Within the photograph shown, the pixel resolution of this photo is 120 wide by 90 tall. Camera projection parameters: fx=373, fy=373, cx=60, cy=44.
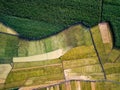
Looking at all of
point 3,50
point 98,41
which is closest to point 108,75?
point 98,41

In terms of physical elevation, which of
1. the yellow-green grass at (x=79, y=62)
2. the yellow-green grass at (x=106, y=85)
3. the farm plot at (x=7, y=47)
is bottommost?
the yellow-green grass at (x=106, y=85)

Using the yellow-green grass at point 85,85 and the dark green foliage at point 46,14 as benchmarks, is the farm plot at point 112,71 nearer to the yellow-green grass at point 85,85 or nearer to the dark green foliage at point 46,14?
the yellow-green grass at point 85,85

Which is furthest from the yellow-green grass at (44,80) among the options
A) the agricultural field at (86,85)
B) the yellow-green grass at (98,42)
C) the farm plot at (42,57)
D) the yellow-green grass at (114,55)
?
the yellow-green grass at (114,55)

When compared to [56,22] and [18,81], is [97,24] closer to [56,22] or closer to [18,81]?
[56,22]

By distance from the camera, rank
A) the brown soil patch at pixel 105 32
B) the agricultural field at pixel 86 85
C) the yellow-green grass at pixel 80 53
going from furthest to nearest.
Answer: the brown soil patch at pixel 105 32, the yellow-green grass at pixel 80 53, the agricultural field at pixel 86 85

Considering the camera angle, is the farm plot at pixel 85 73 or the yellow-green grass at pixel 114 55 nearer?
the farm plot at pixel 85 73

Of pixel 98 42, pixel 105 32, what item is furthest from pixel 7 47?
pixel 105 32

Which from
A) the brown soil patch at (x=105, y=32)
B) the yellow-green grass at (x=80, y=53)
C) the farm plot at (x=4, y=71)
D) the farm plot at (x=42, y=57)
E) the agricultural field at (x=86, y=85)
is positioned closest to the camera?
the farm plot at (x=4, y=71)

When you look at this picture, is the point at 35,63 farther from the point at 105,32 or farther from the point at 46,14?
the point at 105,32
